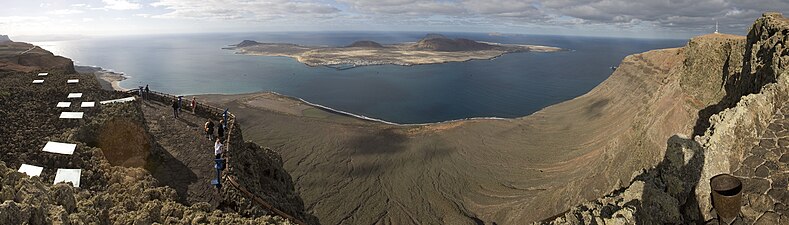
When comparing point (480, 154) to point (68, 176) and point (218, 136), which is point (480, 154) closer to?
point (218, 136)

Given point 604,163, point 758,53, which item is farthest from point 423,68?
point 758,53

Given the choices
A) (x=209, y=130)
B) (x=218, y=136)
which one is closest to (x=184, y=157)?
(x=218, y=136)

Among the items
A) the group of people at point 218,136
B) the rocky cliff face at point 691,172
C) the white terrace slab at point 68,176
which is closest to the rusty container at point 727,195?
the rocky cliff face at point 691,172

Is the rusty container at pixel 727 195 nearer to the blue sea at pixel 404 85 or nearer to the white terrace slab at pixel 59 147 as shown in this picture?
the white terrace slab at pixel 59 147

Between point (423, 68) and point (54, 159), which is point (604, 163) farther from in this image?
point (423, 68)

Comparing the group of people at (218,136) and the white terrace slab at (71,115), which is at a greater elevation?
the white terrace slab at (71,115)
